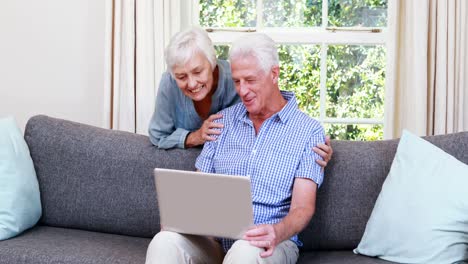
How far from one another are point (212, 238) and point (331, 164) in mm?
532

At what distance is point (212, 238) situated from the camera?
240 cm

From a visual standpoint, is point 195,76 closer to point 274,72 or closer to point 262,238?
point 274,72

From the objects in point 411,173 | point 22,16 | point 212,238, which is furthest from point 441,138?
point 22,16

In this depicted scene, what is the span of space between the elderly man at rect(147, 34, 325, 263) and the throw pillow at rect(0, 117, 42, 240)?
2.26 feet

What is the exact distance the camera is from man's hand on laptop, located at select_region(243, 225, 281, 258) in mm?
2115

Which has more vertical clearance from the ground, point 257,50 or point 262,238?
point 257,50

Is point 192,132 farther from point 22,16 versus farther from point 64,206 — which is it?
point 22,16

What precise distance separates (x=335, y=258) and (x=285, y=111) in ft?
1.70

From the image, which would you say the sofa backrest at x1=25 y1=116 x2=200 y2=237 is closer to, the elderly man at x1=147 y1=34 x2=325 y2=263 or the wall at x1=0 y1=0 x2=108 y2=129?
the elderly man at x1=147 y1=34 x2=325 y2=263

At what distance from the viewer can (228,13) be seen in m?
3.72

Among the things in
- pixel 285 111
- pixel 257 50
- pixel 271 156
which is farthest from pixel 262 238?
pixel 257 50

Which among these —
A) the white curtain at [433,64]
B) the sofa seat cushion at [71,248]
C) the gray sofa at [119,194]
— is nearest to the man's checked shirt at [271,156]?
the gray sofa at [119,194]

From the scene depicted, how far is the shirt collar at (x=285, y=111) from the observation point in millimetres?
2480

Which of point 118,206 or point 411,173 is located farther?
point 118,206
